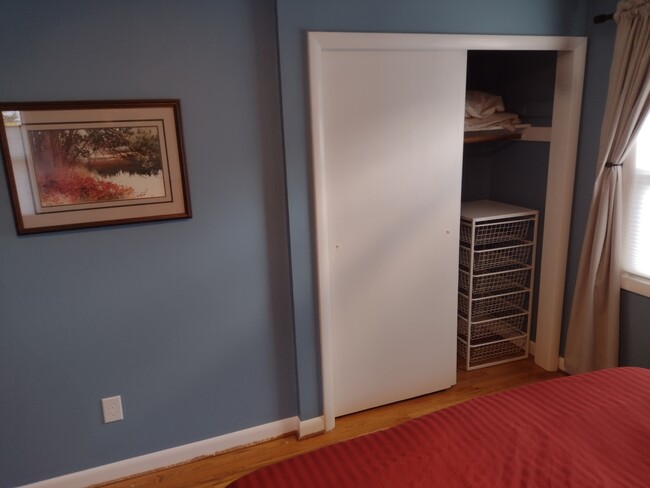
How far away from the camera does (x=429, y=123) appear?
2.39m

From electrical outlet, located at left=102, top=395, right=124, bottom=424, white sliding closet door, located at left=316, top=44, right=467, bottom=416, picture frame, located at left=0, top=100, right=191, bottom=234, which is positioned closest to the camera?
picture frame, located at left=0, top=100, right=191, bottom=234

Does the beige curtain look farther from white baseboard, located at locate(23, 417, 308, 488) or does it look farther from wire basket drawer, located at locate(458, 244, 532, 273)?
white baseboard, located at locate(23, 417, 308, 488)

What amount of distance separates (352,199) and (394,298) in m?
0.61

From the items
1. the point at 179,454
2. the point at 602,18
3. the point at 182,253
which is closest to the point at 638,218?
the point at 602,18

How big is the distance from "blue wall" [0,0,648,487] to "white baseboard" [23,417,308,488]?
4 centimetres

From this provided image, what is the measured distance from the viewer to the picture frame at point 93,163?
1816mm

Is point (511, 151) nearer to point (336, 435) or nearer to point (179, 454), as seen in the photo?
point (336, 435)

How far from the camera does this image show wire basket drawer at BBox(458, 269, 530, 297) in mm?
3008

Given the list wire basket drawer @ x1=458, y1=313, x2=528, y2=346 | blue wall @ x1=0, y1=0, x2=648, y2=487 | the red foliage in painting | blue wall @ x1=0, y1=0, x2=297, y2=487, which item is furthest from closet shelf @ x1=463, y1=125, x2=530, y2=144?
the red foliage in painting

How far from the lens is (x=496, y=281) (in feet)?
10.1

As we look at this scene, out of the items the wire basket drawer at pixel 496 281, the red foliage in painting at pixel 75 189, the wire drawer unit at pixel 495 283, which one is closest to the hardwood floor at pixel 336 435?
the wire drawer unit at pixel 495 283

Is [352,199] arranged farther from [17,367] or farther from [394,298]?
[17,367]

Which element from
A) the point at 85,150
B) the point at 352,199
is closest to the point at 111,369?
the point at 85,150

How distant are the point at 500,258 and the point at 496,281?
0.15m
